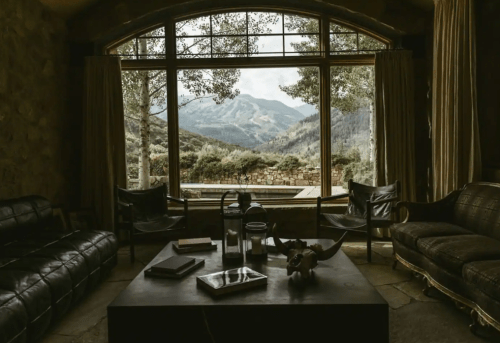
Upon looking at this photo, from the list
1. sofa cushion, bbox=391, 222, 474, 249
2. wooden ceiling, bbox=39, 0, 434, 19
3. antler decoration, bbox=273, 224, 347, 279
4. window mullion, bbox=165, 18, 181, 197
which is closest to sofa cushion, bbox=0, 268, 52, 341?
antler decoration, bbox=273, 224, 347, 279

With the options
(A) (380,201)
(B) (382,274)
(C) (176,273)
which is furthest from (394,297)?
(C) (176,273)

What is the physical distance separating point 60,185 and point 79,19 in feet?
6.56

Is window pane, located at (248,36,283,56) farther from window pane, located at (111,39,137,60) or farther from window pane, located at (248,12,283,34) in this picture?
window pane, located at (111,39,137,60)

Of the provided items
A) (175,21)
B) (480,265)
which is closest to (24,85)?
(175,21)

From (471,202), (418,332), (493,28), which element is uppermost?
(493,28)

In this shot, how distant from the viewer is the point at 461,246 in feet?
8.81

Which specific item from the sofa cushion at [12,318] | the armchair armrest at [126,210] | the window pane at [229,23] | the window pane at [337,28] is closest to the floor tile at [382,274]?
the armchair armrest at [126,210]

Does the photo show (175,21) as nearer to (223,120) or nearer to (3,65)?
(223,120)

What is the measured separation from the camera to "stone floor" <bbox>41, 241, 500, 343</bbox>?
2.43 m

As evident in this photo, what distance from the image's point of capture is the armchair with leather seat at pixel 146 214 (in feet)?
13.2

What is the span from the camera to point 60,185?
4.71 meters

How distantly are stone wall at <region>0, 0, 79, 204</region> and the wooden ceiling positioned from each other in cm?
8

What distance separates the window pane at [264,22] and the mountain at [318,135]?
1.20 m

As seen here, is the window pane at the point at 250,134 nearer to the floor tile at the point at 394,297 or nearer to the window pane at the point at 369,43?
the window pane at the point at 369,43
